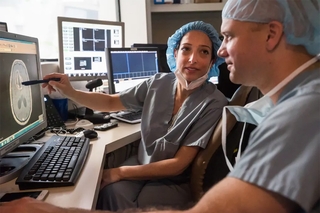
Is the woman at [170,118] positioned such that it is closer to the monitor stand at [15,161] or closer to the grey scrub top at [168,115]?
the grey scrub top at [168,115]

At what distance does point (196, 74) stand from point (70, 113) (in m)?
0.79

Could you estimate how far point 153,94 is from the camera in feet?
5.51

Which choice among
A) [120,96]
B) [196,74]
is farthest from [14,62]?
[196,74]

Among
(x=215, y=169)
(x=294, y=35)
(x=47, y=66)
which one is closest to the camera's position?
(x=294, y=35)

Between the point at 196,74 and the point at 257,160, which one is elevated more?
the point at 196,74

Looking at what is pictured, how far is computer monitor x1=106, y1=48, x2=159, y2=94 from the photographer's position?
1906 mm

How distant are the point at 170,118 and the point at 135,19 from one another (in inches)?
49.9

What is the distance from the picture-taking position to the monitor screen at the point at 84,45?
187 centimetres

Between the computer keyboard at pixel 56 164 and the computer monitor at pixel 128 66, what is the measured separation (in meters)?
0.64

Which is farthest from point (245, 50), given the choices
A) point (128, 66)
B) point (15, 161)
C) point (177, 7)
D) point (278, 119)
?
point (177, 7)

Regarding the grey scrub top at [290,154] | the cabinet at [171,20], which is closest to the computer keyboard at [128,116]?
the cabinet at [171,20]

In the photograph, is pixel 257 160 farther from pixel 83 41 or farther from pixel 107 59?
pixel 83 41

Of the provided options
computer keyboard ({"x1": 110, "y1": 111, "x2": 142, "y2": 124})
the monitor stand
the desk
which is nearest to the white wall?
computer keyboard ({"x1": 110, "y1": 111, "x2": 142, "y2": 124})

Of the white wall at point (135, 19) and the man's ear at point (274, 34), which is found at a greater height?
the white wall at point (135, 19)
